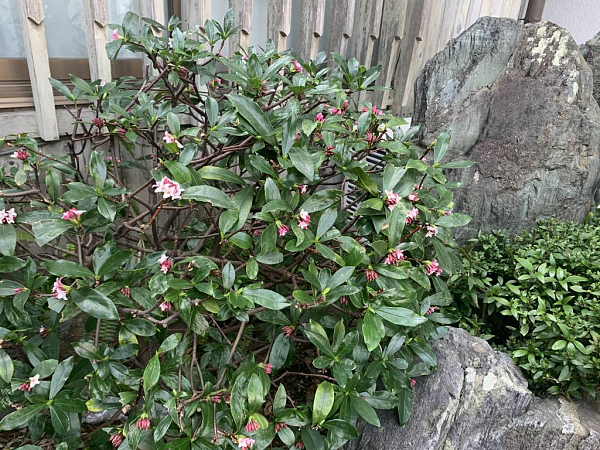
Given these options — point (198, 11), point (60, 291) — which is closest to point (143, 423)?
point (60, 291)

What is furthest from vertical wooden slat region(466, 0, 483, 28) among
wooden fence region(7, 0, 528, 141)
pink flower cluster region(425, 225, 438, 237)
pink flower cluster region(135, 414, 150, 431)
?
pink flower cluster region(135, 414, 150, 431)

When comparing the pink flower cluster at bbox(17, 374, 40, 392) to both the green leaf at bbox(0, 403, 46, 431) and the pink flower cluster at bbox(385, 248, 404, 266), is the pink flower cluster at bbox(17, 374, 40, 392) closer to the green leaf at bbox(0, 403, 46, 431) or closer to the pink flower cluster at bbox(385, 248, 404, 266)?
the green leaf at bbox(0, 403, 46, 431)

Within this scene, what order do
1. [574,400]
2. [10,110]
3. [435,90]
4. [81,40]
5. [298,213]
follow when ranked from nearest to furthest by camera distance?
[298,213], [574,400], [10,110], [81,40], [435,90]

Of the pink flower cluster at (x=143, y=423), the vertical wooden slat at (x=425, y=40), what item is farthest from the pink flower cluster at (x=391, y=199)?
the vertical wooden slat at (x=425, y=40)

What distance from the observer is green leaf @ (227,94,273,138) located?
1317 mm

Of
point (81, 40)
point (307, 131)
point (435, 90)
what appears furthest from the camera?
point (435, 90)

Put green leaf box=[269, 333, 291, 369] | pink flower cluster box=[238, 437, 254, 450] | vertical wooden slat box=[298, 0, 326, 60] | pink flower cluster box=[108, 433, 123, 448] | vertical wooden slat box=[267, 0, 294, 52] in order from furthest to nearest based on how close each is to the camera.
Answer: vertical wooden slat box=[298, 0, 326, 60] < vertical wooden slat box=[267, 0, 294, 52] < green leaf box=[269, 333, 291, 369] < pink flower cluster box=[108, 433, 123, 448] < pink flower cluster box=[238, 437, 254, 450]

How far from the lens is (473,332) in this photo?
209 centimetres

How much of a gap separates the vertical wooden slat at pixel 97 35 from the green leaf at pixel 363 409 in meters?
1.93

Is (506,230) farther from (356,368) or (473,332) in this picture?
(356,368)

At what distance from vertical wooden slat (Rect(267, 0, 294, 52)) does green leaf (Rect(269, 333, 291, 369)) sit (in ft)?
6.65

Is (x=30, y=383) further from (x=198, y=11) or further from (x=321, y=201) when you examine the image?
(x=198, y=11)

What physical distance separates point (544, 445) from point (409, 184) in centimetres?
114

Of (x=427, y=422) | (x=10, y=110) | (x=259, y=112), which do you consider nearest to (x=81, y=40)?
(x=10, y=110)
